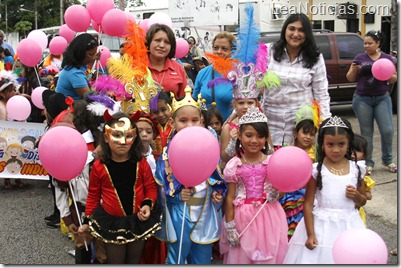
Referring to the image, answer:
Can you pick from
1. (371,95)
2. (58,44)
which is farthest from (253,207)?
(58,44)

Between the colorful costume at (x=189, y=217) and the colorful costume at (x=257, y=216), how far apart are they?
173 mm

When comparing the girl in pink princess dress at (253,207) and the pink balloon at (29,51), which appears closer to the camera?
the girl in pink princess dress at (253,207)

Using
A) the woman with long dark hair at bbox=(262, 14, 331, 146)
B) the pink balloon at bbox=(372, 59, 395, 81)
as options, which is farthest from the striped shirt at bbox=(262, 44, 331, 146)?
the pink balloon at bbox=(372, 59, 395, 81)

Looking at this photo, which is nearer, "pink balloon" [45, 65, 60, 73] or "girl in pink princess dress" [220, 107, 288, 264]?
"girl in pink princess dress" [220, 107, 288, 264]

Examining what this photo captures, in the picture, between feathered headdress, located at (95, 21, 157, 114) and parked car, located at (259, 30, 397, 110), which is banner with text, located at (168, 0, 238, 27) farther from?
feathered headdress, located at (95, 21, 157, 114)

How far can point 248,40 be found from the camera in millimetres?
4109

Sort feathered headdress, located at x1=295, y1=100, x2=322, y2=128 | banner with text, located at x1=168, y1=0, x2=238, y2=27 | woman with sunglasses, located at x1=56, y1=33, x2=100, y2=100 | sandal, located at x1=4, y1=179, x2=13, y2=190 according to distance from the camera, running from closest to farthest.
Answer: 1. feathered headdress, located at x1=295, y1=100, x2=322, y2=128
2. woman with sunglasses, located at x1=56, y1=33, x2=100, y2=100
3. sandal, located at x1=4, y1=179, x2=13, y2=190
4. banner with text, located at x1=168, y1=0, x2=238, y2=27

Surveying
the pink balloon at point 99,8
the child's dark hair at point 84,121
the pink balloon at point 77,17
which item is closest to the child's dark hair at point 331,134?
the child's dark hair at point 84,121

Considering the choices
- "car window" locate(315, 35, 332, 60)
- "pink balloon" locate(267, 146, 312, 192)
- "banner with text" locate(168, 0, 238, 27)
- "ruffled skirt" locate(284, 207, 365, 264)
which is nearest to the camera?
"pink balloon" locate(267, 146, 312, 192)

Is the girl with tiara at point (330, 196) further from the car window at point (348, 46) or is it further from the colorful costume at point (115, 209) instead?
the car window at point (348, 46)

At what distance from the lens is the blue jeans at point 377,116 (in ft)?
22.4

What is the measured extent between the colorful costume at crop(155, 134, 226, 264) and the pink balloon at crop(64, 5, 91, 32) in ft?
10.6

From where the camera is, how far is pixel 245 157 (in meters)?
3.65

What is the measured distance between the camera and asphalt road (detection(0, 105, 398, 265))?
465 cm
